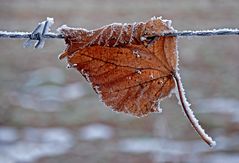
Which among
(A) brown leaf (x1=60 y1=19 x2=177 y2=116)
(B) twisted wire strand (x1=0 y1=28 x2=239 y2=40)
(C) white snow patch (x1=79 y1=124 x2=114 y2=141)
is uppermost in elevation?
(C) white snow patch (x1=79 y1=124 x2=114 y2=141)

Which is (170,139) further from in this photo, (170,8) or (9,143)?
(170,8)

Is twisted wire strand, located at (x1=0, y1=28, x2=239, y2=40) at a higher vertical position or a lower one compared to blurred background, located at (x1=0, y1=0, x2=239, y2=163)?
lower

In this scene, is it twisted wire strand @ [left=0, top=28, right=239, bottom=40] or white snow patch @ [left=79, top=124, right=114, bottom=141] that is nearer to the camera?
twisted wire strand @ [left=0, top=28, right=239, bottom=40]

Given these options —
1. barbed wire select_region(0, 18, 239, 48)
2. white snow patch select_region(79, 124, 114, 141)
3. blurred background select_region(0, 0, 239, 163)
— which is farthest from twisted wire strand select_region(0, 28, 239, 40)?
white snow patch select_region(79, 124, 114, 141)

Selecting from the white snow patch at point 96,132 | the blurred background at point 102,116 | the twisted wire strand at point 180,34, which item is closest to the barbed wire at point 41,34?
the twisted wire strand at point 180,34

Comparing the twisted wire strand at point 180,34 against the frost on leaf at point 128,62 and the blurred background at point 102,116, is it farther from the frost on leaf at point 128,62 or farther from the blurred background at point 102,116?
the blurred background at point 102,116

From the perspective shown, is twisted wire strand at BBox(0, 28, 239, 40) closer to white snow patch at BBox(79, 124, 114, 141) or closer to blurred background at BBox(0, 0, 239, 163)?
blurred background at BBox(0, 0, 239, 163)

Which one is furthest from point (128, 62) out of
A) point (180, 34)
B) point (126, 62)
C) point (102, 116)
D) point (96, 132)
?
point (102, 116)
